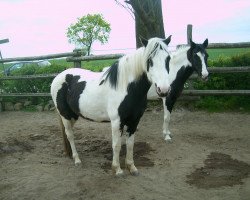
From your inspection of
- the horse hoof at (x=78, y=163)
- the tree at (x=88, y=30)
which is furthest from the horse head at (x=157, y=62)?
the tree at (x=88, y=30)

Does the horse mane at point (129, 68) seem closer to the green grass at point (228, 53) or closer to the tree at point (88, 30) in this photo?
the green grass at point (228, 53)

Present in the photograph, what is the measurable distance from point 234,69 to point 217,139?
6.55ft

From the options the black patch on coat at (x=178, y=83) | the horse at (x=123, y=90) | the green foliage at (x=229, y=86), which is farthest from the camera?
the green foliage at (x=229, y=86)

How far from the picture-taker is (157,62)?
370cm

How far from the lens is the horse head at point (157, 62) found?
361cm

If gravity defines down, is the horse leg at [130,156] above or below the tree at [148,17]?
below

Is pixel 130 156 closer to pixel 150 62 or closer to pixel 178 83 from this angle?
pixel 150 62

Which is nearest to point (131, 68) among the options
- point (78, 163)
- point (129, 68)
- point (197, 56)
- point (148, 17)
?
point (129, 68)

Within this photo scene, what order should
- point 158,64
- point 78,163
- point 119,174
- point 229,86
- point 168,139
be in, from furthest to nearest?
1. point 229,86
2. point 168,139
3. point 78,163
4. point 119,174
5. point 158,64

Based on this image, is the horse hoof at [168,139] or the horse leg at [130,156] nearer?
the horse leg at [130,156]

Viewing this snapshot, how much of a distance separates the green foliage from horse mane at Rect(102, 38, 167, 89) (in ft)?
14.7

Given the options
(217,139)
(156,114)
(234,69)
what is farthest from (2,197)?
(234,69)

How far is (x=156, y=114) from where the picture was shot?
8.20 metres

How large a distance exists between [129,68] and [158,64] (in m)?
0.55
